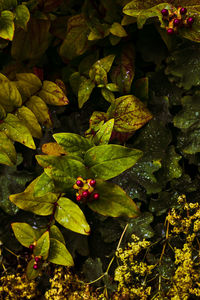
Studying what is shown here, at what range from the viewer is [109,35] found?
1535 millimetres

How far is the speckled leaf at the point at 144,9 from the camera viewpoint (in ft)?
4.23

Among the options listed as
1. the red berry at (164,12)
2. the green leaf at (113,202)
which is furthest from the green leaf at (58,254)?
the red berry at (164,12)

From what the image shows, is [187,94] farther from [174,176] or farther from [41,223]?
[41,223]

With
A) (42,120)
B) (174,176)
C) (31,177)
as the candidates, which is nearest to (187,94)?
(174,176)

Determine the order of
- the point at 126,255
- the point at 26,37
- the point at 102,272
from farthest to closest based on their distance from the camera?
the point at 26,37 < the point at 102,272 < the point at 126,255

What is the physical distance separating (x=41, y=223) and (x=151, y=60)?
2.62 ft

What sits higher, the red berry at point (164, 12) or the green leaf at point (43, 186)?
the red berry at point (164, 12)

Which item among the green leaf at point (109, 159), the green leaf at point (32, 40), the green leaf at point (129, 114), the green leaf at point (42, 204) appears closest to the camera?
the green leaf at point (109, 159)

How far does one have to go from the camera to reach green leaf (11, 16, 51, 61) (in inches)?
59.7

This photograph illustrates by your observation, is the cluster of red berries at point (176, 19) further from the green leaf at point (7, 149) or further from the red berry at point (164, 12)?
the green leaf at point (7, 149)

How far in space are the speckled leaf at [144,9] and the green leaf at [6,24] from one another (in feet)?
1.27

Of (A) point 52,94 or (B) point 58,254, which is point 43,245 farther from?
(A) point 52,94

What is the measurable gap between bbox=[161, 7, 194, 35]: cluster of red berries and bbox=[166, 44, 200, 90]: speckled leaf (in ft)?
0.78

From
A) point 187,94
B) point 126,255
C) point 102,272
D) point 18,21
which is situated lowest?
point 102,272
